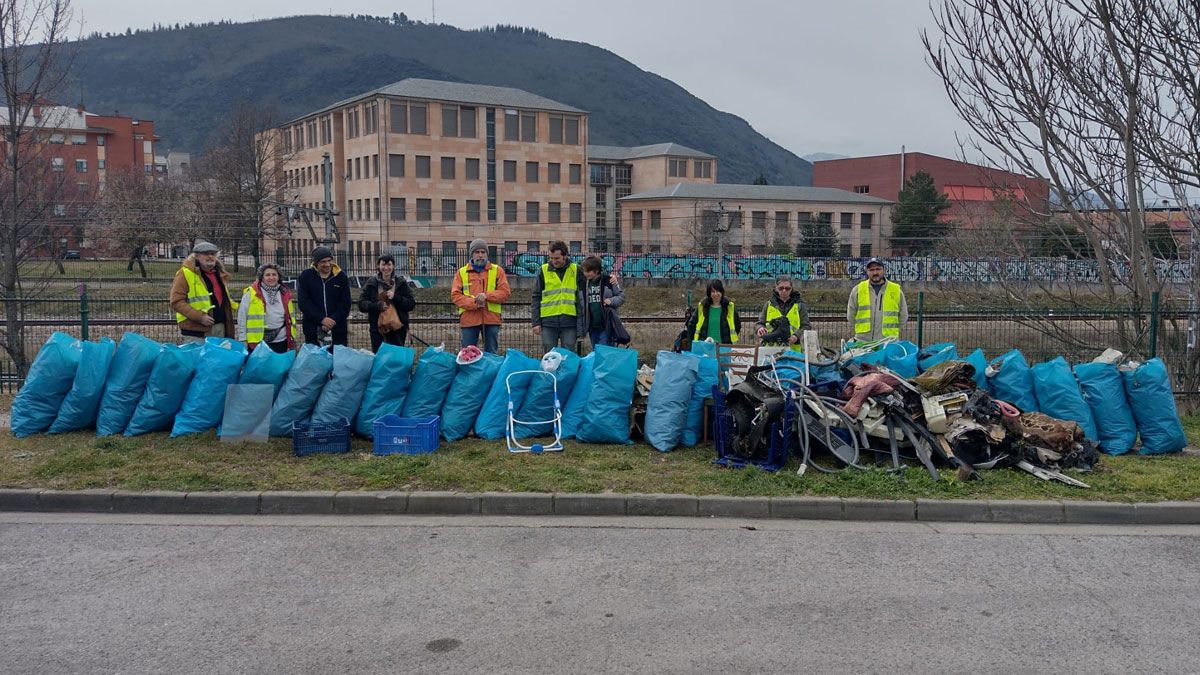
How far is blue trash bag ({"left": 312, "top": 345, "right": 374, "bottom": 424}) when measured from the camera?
930 centimetres

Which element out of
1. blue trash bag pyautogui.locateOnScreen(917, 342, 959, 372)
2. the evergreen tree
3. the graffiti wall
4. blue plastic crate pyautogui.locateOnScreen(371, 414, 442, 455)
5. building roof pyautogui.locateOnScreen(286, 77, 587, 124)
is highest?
building roof pyautogui.locateOnScreen(286, 77, 587, 124)

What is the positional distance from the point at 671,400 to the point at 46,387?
639 centimetres

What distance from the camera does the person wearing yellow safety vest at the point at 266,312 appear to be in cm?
1083

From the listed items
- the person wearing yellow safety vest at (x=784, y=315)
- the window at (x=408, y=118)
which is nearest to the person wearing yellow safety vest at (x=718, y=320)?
the person wearing yellow safety vest at (x=784, y=315)

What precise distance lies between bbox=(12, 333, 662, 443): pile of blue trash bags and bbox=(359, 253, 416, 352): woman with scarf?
2140 mm

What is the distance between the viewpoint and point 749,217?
6400cm

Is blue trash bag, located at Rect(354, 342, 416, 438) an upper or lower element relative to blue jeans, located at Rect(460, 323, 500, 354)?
lower

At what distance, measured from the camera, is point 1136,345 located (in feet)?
40.9

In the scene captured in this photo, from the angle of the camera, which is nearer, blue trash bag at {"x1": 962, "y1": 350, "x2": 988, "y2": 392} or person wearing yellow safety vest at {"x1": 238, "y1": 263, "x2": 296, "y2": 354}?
blue trash bag at {"x1": 962, "y1": 350, "x2": 988, "y2": 392}

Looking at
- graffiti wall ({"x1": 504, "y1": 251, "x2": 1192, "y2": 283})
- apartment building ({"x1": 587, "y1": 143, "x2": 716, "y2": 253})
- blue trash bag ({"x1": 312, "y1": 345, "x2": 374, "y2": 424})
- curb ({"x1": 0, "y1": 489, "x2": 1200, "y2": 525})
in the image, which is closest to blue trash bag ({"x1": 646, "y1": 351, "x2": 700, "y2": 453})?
curb ({"x1": 0, "y1": 489, "x2": 1200, "y2": 525})

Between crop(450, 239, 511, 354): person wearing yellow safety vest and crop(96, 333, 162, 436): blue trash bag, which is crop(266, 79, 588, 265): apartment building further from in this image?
crop(96, 333, 162, 436): blue trash bag

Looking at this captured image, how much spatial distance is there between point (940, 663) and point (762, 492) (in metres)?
3.07

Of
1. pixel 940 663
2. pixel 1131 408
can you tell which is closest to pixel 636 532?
pixel 940 663

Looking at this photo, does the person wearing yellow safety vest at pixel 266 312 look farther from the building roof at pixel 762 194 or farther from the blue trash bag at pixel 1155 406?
the building roof at pixel 762 194
